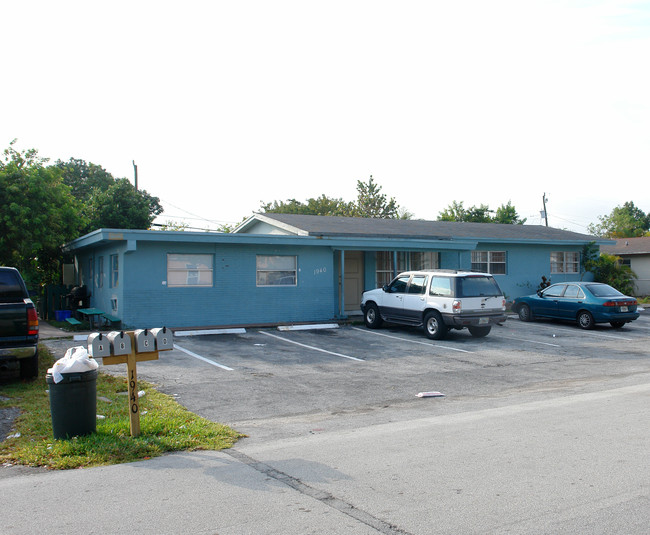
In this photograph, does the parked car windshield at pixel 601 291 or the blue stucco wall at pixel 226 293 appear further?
the parked car windshield at pixel 601 291

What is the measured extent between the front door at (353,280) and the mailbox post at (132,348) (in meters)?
15.1

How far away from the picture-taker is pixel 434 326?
54.1ft

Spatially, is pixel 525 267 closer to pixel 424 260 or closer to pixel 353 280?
pixel 424 260

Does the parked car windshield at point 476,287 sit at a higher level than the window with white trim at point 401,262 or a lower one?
lower

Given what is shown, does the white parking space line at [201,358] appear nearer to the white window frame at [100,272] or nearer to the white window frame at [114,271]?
the white window frame at [114,271]

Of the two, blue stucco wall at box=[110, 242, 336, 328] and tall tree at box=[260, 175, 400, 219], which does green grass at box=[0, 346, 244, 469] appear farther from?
tall tree at box=[260, 175, 400, 219]

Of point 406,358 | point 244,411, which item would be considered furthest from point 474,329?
point 244,411

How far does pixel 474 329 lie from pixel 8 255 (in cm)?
1564

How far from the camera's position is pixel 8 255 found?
20.4m

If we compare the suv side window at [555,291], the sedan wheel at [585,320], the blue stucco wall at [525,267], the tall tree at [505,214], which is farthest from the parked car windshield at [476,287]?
the tall tree at [505,214]

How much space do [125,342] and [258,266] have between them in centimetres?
1207

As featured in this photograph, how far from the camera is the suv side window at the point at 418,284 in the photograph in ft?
55.8

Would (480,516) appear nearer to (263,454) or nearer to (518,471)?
(518,471)

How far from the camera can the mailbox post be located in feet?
21.9
